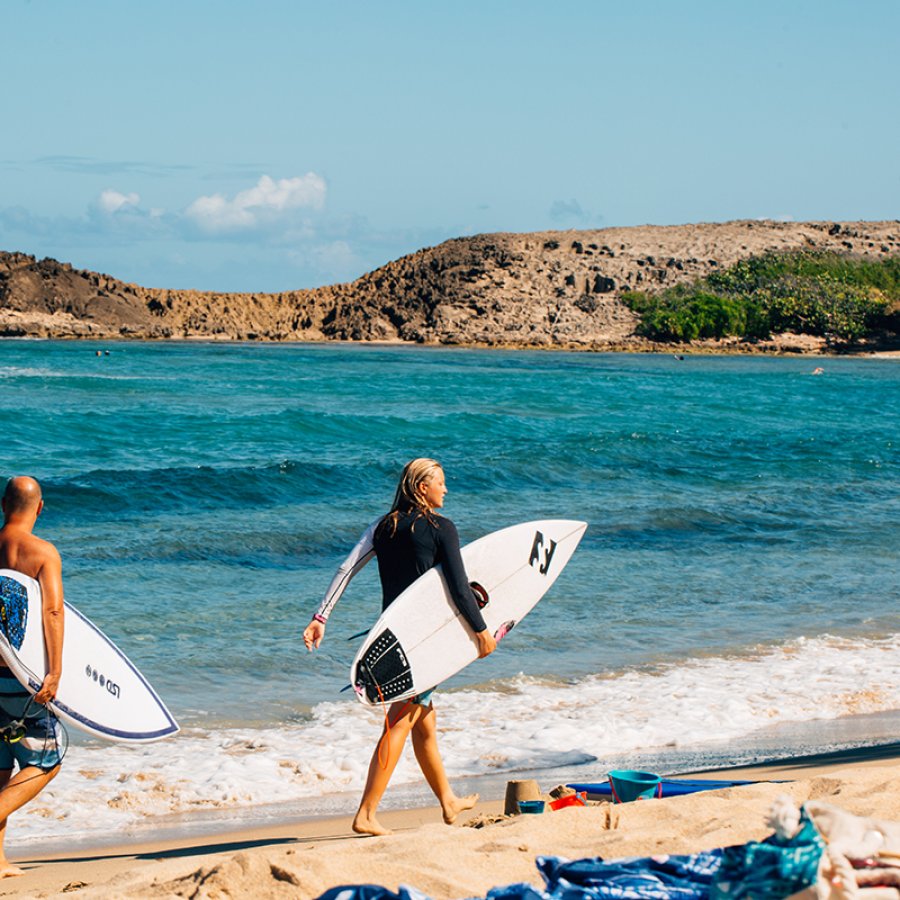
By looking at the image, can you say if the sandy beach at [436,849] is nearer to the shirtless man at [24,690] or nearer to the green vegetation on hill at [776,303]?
the shirtless man at [24,690]

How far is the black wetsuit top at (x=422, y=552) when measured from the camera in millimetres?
4738

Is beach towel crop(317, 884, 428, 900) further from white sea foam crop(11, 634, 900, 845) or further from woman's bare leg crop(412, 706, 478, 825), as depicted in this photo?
white sea foam crop(11, 634, 900, 845)

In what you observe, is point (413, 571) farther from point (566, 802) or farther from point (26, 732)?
point (26, 732)

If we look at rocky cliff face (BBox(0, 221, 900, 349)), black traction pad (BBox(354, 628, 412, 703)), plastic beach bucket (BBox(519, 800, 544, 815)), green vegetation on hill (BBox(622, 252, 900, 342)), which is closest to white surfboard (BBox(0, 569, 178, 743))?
black traction pad (BBox(354, 628, 412, 703))

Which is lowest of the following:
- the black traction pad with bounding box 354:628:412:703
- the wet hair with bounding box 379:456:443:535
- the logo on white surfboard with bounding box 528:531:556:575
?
the black traction pad with bounding box 354:628:412:703

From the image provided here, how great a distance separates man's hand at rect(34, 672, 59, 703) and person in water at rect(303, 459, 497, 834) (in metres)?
0.97

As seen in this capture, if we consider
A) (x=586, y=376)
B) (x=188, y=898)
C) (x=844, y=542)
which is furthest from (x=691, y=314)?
(x=188, y=898)

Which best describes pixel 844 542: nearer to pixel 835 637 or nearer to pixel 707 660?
pixel 835 637

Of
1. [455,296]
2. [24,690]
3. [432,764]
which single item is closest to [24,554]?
[24,690]

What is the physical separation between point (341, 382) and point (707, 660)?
34186 mm

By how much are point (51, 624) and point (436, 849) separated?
1585 mm

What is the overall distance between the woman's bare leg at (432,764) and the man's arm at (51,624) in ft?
4.68

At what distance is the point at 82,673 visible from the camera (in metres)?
4.82

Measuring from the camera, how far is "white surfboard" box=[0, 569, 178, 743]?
4.29 m
